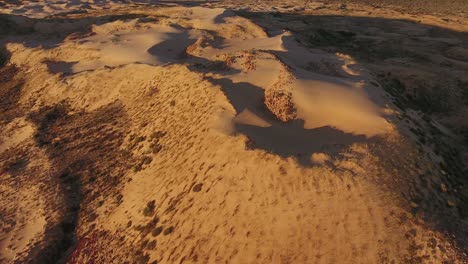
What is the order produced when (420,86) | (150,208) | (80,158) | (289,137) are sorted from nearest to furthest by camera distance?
(150,208)
(289,137)
(80,158)
(420,86)

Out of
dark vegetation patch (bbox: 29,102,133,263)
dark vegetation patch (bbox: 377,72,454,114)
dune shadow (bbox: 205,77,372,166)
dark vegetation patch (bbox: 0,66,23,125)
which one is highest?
dune shadow (bbox: 205,77,372,166)

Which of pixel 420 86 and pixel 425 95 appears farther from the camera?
pixel 420 86

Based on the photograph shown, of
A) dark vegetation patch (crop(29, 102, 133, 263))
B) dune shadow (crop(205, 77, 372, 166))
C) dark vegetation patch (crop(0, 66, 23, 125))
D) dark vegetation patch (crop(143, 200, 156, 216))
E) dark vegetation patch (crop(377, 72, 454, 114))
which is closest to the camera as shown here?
dune shadow (crop(205, 77, 372, 166))

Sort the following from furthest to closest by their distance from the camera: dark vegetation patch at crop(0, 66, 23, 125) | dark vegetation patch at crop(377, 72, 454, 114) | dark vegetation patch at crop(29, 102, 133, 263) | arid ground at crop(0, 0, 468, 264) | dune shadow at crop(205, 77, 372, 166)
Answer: dark vegetation patch at crop(0, 66, 23, 125)
dark vegetation patch at crop(377, 72, 454, 114)
dark vegetation patch at crop(29, 102, 133, 263)
dune shadow at crop(205, 77, 372, 166)
arid ground at crop(0, 0, 468, 264)

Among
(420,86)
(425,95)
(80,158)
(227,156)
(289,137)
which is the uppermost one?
(289,137)

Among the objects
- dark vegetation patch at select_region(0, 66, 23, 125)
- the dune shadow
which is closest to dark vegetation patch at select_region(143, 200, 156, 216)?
A: the dune shadow

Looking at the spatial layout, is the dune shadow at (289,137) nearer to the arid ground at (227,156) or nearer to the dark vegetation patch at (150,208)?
the arid ground at (227,156)

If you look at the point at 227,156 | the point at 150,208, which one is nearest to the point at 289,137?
the point at 227,156

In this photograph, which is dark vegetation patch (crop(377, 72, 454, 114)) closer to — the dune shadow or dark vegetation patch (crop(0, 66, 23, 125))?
the dune shadow

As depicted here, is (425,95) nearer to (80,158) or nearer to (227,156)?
(227,156)

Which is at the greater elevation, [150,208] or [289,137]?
[289,137]
